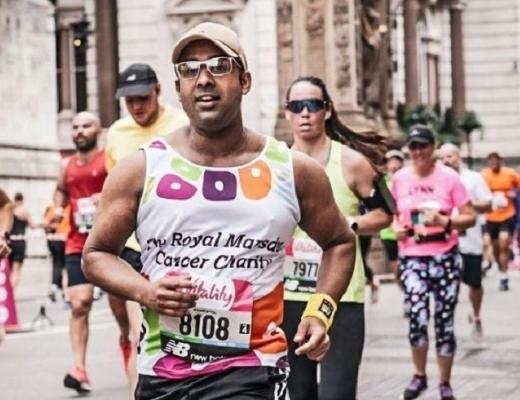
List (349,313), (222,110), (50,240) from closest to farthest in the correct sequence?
1. (222,110)
2. (349,313)
3. (50,240)

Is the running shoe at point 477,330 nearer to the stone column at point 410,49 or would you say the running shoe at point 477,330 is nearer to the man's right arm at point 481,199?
the man's right arm at point 481,199

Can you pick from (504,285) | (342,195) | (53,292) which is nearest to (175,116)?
(342,195)

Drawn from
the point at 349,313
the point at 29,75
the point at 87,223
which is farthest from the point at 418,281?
the point at 29,75

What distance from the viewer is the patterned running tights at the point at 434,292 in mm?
11055

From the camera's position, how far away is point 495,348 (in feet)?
48.3

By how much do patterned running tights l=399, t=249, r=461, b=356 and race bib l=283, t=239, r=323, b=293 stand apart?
2954mm

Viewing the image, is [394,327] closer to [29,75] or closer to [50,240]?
[50,240]

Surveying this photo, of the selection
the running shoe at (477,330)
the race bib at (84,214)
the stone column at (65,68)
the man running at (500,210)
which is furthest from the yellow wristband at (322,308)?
the stone column at (65,68)

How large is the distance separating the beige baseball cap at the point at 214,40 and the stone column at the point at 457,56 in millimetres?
46446

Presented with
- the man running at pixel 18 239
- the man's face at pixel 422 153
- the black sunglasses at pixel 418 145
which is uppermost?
the black sunglasses at pixel 418 145

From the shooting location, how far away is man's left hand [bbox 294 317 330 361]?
514 centimetres

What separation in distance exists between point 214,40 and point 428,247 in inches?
251

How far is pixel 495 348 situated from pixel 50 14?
13.3m

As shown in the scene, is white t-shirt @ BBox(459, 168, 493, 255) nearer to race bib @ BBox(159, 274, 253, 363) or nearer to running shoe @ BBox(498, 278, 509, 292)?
running shoe @ BBox(498, 278, 509, 292)
